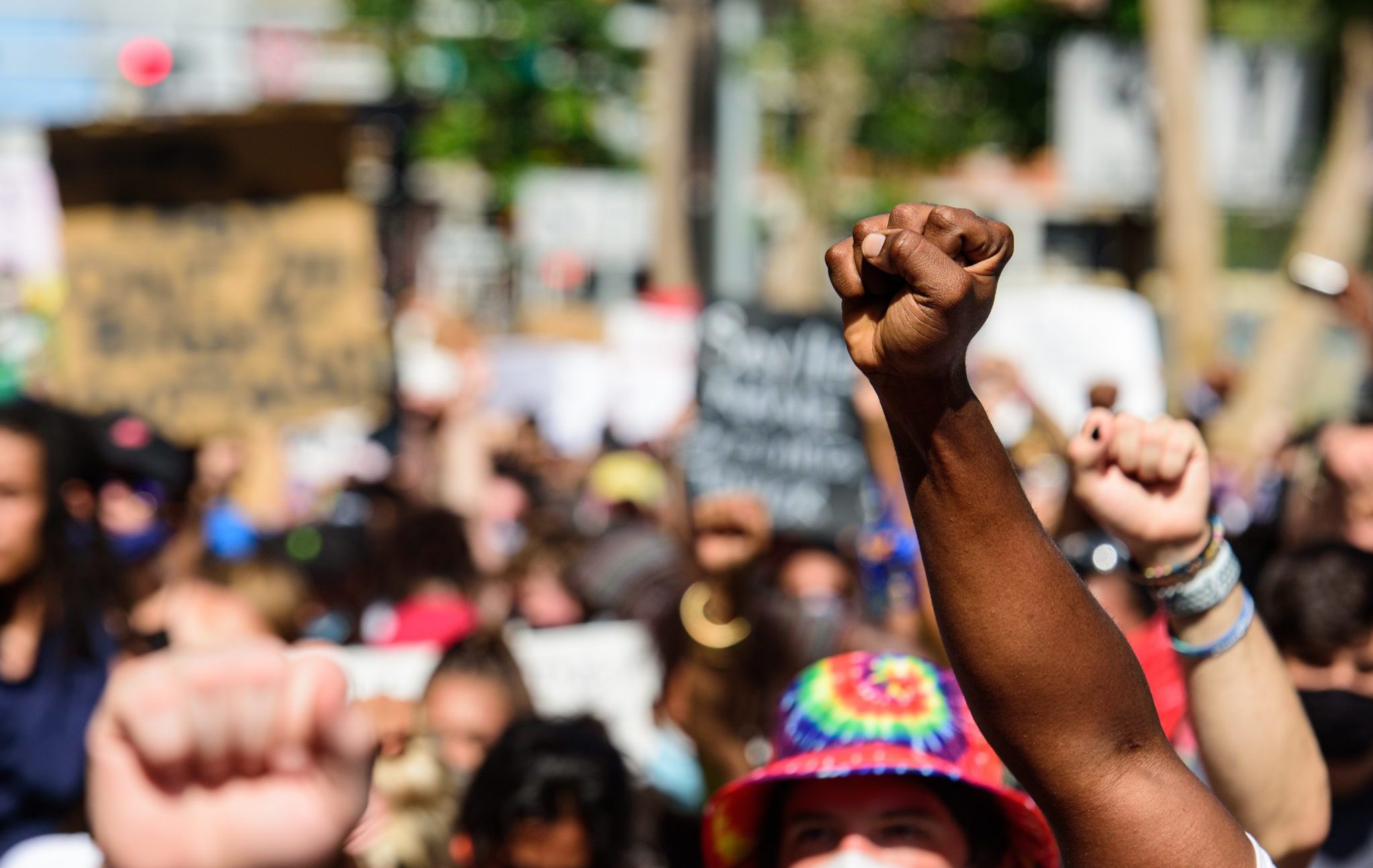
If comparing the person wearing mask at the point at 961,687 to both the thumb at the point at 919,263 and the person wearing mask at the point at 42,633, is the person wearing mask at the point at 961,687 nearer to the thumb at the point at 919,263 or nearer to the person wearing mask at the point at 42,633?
the thumb at the point at 919,263

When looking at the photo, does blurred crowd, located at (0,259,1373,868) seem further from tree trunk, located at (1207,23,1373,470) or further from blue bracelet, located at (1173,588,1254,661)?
tree trunk, located at (1207,23,1373,470)

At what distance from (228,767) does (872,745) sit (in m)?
0.96

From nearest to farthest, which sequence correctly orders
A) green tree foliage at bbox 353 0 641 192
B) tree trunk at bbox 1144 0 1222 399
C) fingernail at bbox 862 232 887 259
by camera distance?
fingernail at bbox 862 232 887 259
tree trunk at bbox 1144 0 1222 399
green tree foliage at bbox 353 0 641 192

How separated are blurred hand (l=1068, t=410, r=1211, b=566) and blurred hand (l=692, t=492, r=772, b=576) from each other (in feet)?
4.35

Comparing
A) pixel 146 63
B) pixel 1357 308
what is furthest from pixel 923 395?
pixel 146 63

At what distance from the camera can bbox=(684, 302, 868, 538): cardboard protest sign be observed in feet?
16.3

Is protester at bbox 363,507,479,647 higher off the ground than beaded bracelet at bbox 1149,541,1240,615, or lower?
lower

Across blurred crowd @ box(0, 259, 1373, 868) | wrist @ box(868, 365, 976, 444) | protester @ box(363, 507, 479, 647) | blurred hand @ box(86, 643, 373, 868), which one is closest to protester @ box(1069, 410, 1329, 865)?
blurred crowd @ box(0, 259, 1373, 868)

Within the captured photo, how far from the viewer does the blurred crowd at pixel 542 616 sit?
2.65 meters

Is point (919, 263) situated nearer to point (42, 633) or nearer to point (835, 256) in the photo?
point (835, 256)

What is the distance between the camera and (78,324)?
18.7 ft

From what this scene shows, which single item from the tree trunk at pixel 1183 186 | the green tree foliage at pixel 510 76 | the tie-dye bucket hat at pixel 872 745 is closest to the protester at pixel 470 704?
the tie-dye bucket hat at pixel 872 745

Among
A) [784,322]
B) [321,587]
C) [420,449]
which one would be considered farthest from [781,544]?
[420,449]

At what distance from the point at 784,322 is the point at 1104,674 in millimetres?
4089
